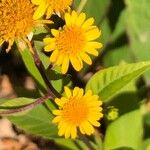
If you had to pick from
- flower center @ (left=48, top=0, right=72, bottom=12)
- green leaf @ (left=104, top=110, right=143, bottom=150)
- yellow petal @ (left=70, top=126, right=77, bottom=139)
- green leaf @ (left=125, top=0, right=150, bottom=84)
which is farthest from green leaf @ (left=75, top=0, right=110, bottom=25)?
yellow petal @ (left=70, top=126, right=77, bottom=139)

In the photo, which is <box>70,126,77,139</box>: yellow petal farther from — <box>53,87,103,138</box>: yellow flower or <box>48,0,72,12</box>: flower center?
<box>48,0,72,12</box>: flower center

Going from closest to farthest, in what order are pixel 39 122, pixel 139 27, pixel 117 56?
pixel 39 122, pixel 139 27, pixel 117 56

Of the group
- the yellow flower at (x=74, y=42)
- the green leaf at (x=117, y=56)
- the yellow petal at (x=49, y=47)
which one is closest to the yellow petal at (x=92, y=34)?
the yellow flower at (x=74, y=42)

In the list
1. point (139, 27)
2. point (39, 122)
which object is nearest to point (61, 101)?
point (39, 122)

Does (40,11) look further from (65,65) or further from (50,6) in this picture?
(65,65)

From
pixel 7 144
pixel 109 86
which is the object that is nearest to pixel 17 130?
pixel 7 144

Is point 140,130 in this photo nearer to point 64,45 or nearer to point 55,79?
point 55,79

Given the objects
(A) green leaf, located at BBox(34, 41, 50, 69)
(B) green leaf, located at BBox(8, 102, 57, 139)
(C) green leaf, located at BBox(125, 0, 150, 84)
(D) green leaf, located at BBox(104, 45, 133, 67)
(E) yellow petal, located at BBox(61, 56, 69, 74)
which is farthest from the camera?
(D) green leaf, located at BBox(104, 45, 133, 67)
